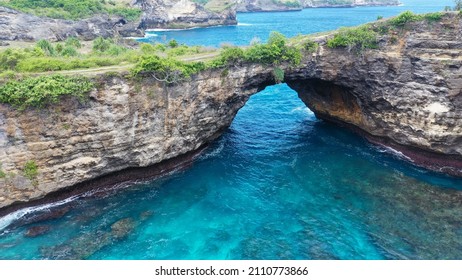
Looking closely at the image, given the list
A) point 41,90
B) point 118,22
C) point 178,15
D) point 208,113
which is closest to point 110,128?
point 41,90

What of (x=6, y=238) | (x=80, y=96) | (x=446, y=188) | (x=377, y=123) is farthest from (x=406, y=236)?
(x=6, y=238)

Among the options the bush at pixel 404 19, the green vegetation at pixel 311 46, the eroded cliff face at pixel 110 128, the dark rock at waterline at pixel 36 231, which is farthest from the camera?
the green vegetation at pixel 311 46

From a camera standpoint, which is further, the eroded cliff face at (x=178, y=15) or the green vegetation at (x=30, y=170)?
the eroded cliff face at (x=178, y=15)

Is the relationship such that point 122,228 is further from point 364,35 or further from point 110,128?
point 364,35

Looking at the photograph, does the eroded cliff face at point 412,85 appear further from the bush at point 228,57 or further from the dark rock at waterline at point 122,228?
the dark rock at waterline at point 122,228

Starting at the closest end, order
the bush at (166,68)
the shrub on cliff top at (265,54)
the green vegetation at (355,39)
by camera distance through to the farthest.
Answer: the bush at (166,68), the shrub on cliff top at (265,54), the green vegetation at (355,39)

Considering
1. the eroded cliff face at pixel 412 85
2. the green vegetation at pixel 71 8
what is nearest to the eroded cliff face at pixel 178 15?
the green vegetation at pixel 71 8

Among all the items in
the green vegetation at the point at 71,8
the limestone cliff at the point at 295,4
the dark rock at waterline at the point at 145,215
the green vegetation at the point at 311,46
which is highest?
the limestone cliff at the point at 295,4
